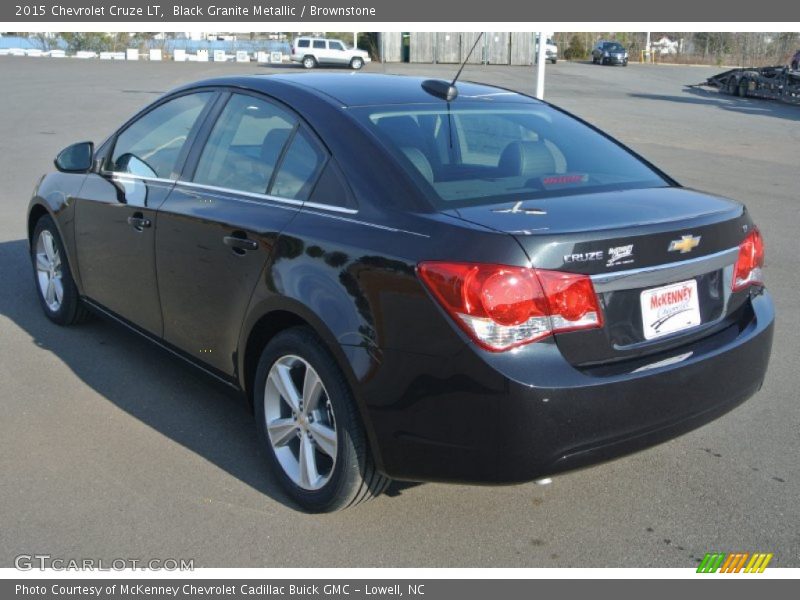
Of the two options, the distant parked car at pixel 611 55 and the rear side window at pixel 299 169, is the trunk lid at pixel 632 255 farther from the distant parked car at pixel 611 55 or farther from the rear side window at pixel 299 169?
the distant parked car at pixel 611 55

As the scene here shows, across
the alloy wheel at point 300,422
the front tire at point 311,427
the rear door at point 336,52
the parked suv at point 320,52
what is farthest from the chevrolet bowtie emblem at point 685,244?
the rear door at point 336,52

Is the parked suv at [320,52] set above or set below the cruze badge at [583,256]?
above

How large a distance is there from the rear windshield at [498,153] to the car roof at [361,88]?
10 centimetres

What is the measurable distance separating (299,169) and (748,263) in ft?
6.34

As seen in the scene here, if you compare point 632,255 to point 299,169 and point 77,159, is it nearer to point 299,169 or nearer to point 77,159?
point 299,169

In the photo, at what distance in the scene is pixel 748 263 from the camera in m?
3.64

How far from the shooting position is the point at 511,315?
2930 mm

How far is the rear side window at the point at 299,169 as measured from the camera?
12.2 ft

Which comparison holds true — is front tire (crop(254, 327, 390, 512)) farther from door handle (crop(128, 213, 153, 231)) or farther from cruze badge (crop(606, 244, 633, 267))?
door handle (crop(128, 213, 153, 231))

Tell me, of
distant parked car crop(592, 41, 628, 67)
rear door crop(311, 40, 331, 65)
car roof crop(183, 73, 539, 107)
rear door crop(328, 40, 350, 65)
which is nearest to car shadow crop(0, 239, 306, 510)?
car roof crop(183, 73, 539, 107)

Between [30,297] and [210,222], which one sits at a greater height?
[210,222]

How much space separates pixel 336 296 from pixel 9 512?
1682mm

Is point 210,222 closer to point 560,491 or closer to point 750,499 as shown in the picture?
point 560,491
